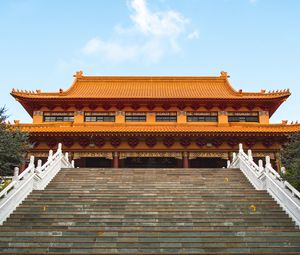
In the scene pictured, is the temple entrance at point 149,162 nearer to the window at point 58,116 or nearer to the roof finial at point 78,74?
the window at point 58,116

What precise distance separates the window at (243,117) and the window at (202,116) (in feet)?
3.48

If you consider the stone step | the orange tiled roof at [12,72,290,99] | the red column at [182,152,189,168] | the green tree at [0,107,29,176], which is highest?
the orange tiled roof at [12,72,290,99]

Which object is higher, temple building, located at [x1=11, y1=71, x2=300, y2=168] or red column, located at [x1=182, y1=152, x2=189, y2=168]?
temple building, located at [x1=11, y1=71, x2=300, y2=168]

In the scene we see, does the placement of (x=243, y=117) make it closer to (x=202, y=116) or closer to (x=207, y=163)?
(x=202, y=116)

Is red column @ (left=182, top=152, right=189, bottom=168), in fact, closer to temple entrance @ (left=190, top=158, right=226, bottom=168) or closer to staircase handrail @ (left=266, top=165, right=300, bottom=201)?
temple entrance @ (left=190, top=158, right=226, bottom=168)

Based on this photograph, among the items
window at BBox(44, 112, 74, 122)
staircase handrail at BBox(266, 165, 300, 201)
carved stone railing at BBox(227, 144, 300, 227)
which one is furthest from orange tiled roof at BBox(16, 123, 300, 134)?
staircase handrail at BBox(266, 165, 300, 201)

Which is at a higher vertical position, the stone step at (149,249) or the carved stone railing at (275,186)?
the carved stone railing at (275,186)

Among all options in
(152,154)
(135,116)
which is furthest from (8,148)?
(135,116)

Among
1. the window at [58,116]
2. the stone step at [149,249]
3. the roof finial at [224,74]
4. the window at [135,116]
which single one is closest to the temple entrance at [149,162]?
the window at [135,116]

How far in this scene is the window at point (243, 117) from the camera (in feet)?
81.3

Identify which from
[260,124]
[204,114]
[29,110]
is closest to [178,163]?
[204,114]

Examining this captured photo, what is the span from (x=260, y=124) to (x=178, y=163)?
5.90m

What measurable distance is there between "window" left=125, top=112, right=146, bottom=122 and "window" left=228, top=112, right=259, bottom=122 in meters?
5.98

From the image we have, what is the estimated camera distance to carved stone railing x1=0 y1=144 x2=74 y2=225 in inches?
428
